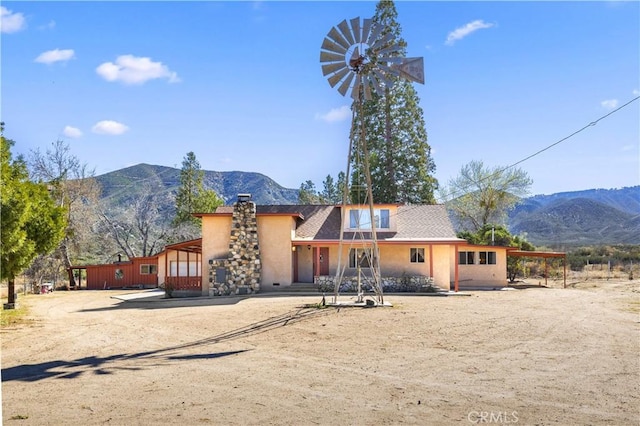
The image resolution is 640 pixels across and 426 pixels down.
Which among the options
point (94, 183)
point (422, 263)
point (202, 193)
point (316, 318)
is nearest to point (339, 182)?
point (202, 193)

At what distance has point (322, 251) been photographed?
28422 mm

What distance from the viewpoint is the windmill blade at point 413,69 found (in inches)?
691

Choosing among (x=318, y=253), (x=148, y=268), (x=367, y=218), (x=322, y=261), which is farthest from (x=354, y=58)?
(x=148, y=268)

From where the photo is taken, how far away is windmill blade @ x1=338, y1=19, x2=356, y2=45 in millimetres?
17781

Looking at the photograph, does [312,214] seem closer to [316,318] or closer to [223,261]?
[223,261]

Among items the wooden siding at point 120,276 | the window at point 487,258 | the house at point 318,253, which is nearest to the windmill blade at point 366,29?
the house at point 318,253

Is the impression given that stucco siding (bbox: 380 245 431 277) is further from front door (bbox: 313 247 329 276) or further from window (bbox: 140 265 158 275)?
window (bbox: 140 265 158 275)

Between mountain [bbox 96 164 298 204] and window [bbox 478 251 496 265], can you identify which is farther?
mountain [bbox 96 164 298 204]

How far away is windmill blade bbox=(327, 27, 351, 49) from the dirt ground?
9.10 m

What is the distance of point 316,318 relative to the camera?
16391 mm

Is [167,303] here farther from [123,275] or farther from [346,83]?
[123,275]

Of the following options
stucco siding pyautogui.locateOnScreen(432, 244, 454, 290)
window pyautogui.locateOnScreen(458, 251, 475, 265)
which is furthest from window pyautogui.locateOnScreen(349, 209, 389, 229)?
window pyautogui.locateOnScreen(458, 251, 475, 265)

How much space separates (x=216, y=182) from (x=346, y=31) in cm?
14146

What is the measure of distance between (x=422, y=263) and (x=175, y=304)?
12.5 metres
